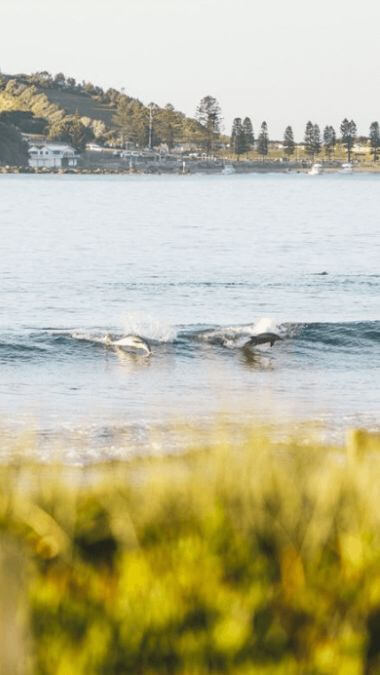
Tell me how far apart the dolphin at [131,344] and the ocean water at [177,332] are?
0.39 ft

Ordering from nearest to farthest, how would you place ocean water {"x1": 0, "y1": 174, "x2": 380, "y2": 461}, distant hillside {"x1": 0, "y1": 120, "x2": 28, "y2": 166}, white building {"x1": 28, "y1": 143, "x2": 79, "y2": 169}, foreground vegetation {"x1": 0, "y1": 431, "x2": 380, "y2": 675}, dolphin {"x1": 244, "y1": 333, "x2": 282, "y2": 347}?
foreground vegetation {"x1": 0, "y1": 431, "x2": 380, "y2": 675}
ocean water {"x1": 0, "y1": 174, "x2": 380, "y2": 461}
dolphin {"x1": 244, "y1": 333, "x2": 282, "y2": 347}
distant hillside {"x1": 0, "y1": 120, "x2": 28, "y2": 166}
white building {"x1": 28, "y1": 143, "x2": 79, "y2": 169}

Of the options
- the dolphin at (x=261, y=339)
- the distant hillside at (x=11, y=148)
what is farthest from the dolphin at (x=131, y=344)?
the distant hillside at (x=11, y=148)

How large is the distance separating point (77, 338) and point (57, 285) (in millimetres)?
11107

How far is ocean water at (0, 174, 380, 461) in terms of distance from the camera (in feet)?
42.2

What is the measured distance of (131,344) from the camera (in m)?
19.3

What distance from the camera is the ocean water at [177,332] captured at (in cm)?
1285

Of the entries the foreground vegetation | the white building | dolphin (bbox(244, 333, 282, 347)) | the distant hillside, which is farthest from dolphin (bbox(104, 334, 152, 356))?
the white building

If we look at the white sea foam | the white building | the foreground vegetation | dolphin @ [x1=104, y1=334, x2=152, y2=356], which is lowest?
the white building

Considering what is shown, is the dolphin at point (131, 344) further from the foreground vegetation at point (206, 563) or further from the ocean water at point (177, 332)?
the foreground vegetation at point (206, 563)

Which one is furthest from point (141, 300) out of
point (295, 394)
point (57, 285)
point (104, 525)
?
point (104, 525)

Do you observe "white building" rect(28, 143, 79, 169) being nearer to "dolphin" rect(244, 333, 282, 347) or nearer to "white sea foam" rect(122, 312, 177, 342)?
"white sea foam" rect(122, 312, 177, 342)

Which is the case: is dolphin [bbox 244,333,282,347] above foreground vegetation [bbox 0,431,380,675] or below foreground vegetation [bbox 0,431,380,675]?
below

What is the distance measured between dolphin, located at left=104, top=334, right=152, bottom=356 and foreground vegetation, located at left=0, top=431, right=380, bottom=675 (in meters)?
13.3

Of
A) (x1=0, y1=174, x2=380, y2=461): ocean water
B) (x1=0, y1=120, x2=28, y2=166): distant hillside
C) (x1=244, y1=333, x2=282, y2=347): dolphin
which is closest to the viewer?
(x1=0, y1=174, x2=380, y2=461): ocean water
